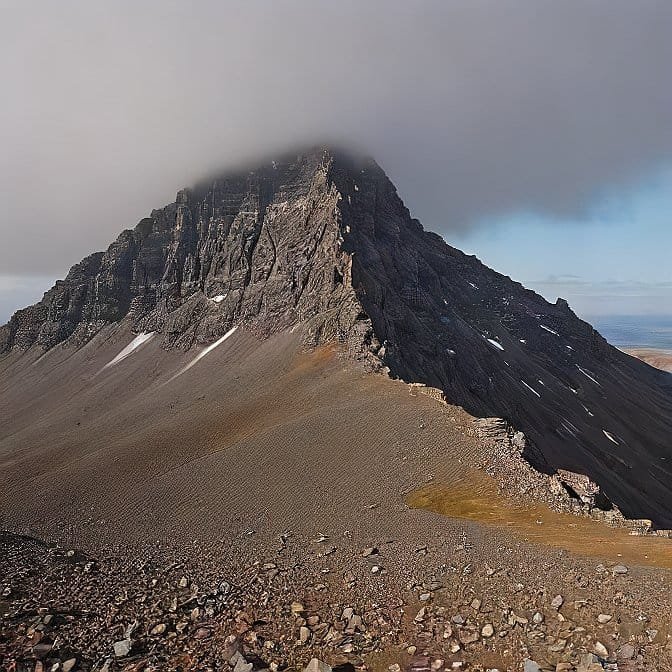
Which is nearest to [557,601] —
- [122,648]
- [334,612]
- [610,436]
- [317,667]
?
[334,612]

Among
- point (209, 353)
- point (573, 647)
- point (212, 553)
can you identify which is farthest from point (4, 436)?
point (573, 647)

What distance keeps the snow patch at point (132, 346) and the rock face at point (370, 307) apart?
2666mm

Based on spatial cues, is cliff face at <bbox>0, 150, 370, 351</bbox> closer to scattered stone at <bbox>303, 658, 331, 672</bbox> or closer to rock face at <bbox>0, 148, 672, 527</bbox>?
rock face at <bbox>0, 148, 672, 527</bbox>

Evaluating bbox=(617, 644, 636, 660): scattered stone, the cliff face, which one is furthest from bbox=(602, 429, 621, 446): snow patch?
bbox=(617, 644, 636, 660): scattered stone

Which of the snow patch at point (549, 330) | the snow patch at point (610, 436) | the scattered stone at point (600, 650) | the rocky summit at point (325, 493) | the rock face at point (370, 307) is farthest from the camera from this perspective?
the snow patch at point (549, 330)

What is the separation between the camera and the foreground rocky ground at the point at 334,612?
1708 centimetres

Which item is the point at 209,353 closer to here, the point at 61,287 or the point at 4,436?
the point at 4,436

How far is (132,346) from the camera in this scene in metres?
139

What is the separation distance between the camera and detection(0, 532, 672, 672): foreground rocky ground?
1708cm

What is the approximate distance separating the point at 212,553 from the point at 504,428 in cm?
2650

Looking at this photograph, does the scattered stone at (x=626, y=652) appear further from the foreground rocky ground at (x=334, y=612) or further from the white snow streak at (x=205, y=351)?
the white snow streak at (x=205, y=351)

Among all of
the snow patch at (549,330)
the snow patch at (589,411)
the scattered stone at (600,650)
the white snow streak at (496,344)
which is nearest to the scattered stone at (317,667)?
the scattered stone at (600,650)

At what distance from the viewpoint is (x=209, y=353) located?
108062mm

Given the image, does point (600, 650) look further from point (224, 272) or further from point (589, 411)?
point (224, 272)
